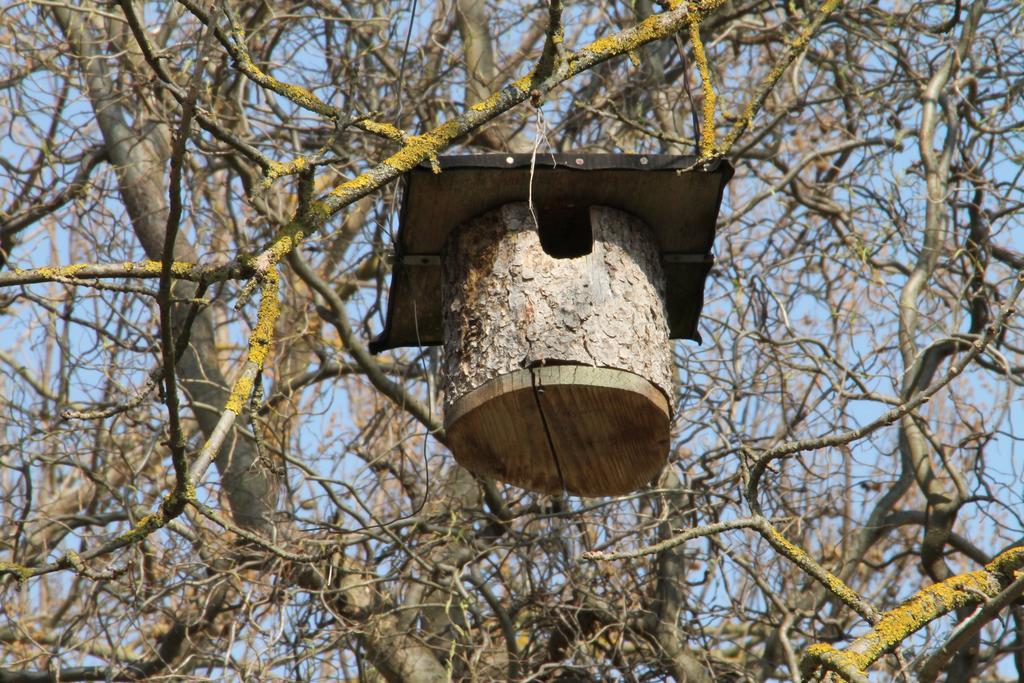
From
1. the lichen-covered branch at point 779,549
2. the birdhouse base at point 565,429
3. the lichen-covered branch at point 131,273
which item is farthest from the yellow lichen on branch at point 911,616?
the lichen-covered branch at point 131,273

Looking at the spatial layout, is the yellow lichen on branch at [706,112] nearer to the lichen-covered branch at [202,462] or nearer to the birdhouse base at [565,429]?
the birdhouse base at [565,429]

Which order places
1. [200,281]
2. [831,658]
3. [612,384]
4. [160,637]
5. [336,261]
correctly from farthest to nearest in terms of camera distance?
[336,261]
[160,637]
[612,384]
[200,281]
[831,658]

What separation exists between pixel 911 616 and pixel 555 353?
1102 millimetres

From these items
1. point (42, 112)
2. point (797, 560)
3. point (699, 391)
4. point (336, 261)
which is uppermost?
point (42, 112)

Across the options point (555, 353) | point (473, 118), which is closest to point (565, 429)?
point (555, 353)

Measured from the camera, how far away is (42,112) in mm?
5676

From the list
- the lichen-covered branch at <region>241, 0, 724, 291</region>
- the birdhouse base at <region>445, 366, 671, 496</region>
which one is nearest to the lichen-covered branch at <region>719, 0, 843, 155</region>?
the lichen-covered branch at <region>241, 0, 724, 291</region>

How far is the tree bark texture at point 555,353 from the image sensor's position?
3.44 metres

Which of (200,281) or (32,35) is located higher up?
(32,35)

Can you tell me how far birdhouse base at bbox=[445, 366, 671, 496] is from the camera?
342 centimetres

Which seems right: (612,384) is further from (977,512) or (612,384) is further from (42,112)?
(42,112)

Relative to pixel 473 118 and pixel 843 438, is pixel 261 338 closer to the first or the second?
pixel 473 118

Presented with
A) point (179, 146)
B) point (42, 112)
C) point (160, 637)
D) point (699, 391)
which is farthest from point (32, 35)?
point (179, 146)

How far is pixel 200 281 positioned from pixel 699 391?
10.7 ft
